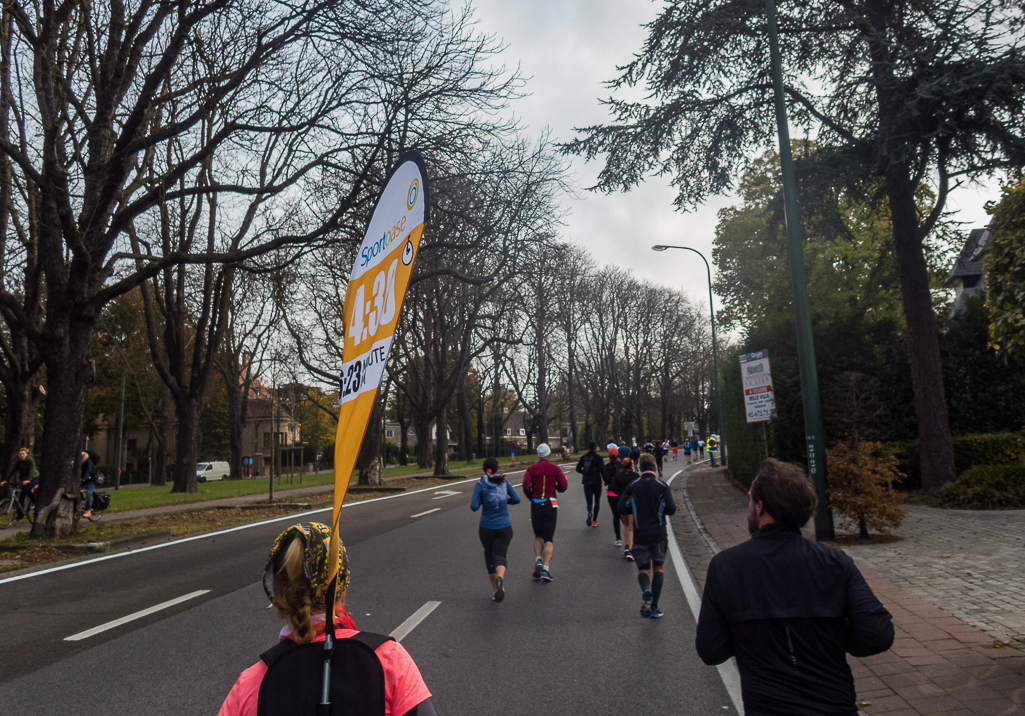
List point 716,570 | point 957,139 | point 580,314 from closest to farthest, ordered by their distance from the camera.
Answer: point 716,570
point 957,139
point 580,314

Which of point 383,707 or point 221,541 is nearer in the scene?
point 383,707

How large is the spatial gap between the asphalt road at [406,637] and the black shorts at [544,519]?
613 millimetres

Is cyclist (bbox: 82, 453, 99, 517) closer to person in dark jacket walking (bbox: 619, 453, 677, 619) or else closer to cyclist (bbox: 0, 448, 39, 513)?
cyclist (bbox: 0, 448, 39, 513)

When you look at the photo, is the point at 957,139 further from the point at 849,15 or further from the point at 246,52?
the point at 246,52

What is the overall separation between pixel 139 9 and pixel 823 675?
1465 cm

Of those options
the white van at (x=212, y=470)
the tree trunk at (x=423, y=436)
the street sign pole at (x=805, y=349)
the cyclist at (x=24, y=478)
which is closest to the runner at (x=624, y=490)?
the street sign pole at (x=805, y=349)

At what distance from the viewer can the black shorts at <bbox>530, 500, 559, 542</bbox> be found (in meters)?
9.72

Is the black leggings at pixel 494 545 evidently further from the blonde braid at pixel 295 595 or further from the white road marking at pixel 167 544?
the blonde braid at pixel 295 595

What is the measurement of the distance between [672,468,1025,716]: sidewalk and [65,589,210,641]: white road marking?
6.03 m

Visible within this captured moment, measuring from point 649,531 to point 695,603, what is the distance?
1093 millimetres

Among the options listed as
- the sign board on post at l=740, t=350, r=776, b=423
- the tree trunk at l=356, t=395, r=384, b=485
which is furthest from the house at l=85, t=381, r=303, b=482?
the sign board on post at l=740, t=350, r=776, b=423

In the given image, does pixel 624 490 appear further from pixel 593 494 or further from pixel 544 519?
pixel 593 494

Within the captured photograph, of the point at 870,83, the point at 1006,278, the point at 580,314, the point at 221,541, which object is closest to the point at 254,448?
the point at 580,314

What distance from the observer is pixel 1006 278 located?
232 inches
